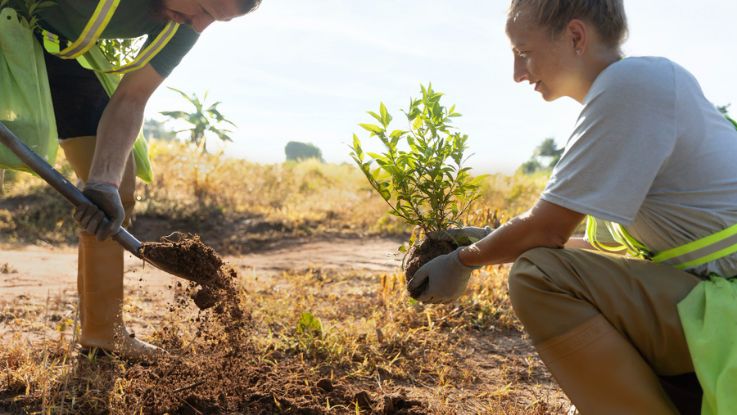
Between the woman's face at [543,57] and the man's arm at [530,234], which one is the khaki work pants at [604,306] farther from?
the woman's face at [543,57]

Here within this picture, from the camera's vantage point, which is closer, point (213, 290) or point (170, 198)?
point (213, 290)

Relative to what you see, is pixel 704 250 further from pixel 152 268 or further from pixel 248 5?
pixel 152 268

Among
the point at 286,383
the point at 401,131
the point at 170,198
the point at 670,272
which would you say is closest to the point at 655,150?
the point at 670,272

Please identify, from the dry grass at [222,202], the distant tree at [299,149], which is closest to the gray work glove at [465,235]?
the dry grass at [222,202]

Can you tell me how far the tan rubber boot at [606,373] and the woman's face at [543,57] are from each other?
28.4 inches

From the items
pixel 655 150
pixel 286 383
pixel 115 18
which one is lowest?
pixel 286 383

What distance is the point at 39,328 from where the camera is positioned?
3.31 m

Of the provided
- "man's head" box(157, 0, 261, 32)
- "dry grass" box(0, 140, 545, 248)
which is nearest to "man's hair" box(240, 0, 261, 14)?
"man's head" box(157, 0, 261, 32)

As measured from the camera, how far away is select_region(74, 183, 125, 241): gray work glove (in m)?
2.51

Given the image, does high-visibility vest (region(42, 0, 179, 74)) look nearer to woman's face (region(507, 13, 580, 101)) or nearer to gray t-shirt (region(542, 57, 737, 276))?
woman's face (region(507, 13, 580, 101))

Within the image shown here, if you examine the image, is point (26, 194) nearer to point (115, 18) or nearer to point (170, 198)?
point (170, 198)

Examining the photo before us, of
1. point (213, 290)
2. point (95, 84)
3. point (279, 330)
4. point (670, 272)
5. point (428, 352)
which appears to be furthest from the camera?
point (279, 330)

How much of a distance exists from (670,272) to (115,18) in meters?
2.28

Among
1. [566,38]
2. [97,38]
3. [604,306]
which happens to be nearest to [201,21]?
[97,38]
